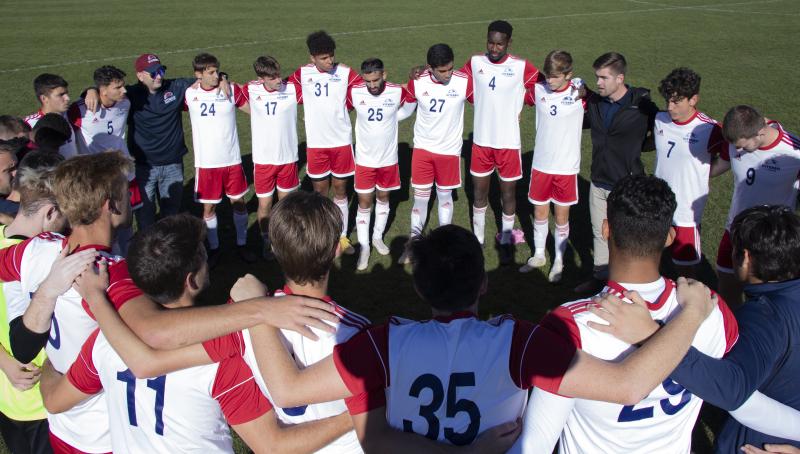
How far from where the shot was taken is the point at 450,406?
240 cm

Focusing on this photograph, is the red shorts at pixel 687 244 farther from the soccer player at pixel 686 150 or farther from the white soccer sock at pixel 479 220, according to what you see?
the white soccer sock at pixel 479 220

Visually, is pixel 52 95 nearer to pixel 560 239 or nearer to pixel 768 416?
pixel 560 239

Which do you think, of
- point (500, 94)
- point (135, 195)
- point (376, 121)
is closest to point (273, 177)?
point (376, 121)

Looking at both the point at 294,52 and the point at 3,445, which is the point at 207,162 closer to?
the point at 3,445

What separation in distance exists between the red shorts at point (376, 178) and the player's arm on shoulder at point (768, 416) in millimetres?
5510

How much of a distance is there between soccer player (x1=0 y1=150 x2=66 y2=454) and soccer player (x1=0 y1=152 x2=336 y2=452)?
0.83ft

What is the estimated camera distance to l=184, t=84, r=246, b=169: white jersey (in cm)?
756

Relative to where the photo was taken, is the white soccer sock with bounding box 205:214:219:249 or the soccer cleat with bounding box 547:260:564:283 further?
the white soccer sock with bounding box 205:214:219:249

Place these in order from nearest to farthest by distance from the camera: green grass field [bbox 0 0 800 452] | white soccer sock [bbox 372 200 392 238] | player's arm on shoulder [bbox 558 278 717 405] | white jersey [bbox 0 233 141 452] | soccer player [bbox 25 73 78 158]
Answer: player's arm on shoulder [bbox 558 278 717 405] → white jersey [bbox 0 233 141 452] → soccer player [bbox 25 73 78 158] → green grass field [bbox 0 0 800 452] → white soccer sock [bbox 372 200 392 238]

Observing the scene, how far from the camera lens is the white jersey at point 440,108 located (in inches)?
294

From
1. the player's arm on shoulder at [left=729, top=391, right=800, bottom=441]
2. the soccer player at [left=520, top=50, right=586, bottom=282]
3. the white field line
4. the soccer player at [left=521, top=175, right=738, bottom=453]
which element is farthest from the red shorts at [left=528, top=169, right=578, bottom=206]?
the white field line

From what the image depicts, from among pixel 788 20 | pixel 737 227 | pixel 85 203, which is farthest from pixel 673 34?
pixel 85 203

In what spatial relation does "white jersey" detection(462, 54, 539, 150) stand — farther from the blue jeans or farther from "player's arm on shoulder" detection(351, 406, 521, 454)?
"player's arm on shoulder" detection(351, 406, 521, 454)

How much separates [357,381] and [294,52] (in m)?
18.1
